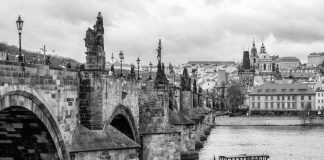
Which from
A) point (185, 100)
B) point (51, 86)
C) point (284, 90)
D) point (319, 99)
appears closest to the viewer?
point (51, 86)

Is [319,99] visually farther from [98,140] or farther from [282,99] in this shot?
[98,140]

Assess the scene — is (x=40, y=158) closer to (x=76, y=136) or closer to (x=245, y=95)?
(x=76, y=136)

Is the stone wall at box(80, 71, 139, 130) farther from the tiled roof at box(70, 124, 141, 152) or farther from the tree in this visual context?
the tree

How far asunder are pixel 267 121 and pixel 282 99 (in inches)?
1012

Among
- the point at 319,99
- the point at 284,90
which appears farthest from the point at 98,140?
the point at 319,99

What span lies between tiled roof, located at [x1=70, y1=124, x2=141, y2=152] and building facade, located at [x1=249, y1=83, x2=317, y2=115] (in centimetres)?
13248

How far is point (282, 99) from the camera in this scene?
155 meters

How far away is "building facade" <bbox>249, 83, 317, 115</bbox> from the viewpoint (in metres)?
154

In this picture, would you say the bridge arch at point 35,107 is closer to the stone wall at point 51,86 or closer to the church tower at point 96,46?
the stone wall at point 51,86

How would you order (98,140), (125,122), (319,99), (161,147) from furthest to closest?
(319,99) → (161,147) → (125,122) → (98,140)

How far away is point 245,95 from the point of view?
188875 mm

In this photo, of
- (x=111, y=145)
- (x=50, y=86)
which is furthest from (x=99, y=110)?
(x=50, y=86)

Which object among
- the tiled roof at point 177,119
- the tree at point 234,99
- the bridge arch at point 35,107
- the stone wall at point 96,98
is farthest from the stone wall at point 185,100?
the tree at point 234,99

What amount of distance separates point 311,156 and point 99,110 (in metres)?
41.3
